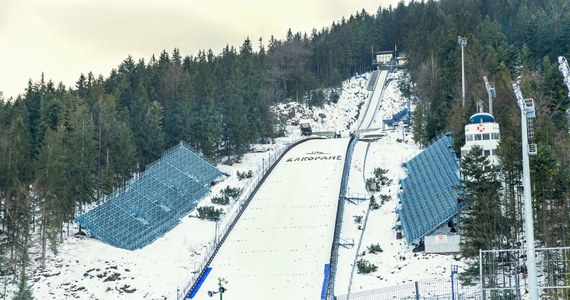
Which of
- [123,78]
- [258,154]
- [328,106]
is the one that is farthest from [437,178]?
[328,106]

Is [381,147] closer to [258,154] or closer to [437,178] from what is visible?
[258,154]

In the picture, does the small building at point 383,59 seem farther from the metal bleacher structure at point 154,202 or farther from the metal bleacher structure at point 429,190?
the metal bleacher structure at point 154,202

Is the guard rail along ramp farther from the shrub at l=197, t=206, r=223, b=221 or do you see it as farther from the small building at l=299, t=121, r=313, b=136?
the small building at l=299, t=121, r=313, b=136

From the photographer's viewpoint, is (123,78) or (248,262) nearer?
(248,262)

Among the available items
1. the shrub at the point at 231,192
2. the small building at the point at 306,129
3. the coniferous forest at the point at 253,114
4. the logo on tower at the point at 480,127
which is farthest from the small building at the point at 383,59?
the logo on tower at the point at 480,127

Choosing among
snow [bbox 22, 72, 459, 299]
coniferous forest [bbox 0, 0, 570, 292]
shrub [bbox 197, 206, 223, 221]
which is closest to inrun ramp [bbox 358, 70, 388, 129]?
coniferous forest [bbox 0, 0, 570, 292]

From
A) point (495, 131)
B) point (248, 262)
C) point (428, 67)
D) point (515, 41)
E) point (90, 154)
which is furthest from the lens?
point (515, 41)

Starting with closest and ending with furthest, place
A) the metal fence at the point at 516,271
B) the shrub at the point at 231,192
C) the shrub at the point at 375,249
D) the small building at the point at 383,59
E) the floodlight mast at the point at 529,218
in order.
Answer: the floodlight mast at the point at 529,218
the metal fence at the point at 516,271
the shrub at the point at 375,249
the shrub at the point at 231,192
the small building at the point at 383,59
